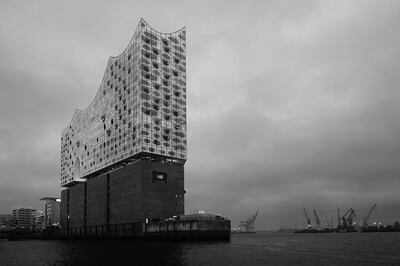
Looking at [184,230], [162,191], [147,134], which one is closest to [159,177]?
[162,191]

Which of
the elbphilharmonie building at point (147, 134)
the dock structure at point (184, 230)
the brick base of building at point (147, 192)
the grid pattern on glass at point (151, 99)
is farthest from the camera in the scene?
the grid pattern on glass at point (151, 99)

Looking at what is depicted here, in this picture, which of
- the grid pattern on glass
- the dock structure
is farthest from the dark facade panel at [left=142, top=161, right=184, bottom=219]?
the dock structure

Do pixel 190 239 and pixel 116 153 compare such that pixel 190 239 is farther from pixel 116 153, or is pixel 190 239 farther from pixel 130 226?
pixel 116 153

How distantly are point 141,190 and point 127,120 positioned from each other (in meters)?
33.1

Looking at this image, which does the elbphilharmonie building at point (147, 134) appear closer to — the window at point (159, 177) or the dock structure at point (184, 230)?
the window at point (159, 177)

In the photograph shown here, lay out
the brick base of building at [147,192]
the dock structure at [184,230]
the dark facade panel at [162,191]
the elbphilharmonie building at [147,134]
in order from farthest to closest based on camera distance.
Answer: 1. the elbphilharmonie building at [147,134]
2. the dark facade panel at [162,191]
3. the brick base of building at [147,192]
4. the dock structure at [184,230]

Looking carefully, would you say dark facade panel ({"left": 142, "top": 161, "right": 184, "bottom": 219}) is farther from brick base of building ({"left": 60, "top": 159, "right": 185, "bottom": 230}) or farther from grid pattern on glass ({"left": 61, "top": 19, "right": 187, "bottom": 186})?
grid pattern on glass ({"left": 61, "top": 19, "right": 187, "bottom": 186})

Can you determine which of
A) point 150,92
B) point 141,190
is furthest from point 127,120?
point 141,190

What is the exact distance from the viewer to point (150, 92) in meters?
176

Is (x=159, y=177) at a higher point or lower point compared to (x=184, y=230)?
higher

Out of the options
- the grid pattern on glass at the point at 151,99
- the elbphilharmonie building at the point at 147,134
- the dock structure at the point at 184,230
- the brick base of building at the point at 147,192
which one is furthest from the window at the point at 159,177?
the dock structure at the point at 184,230

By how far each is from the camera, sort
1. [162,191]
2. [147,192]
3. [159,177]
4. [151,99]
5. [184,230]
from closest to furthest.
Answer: [184,230] < [147,192] < [162,191] < [159,177] < [151,99]

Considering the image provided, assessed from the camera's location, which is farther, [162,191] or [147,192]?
[162,191]

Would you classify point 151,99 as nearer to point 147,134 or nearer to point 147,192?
point 147,134
